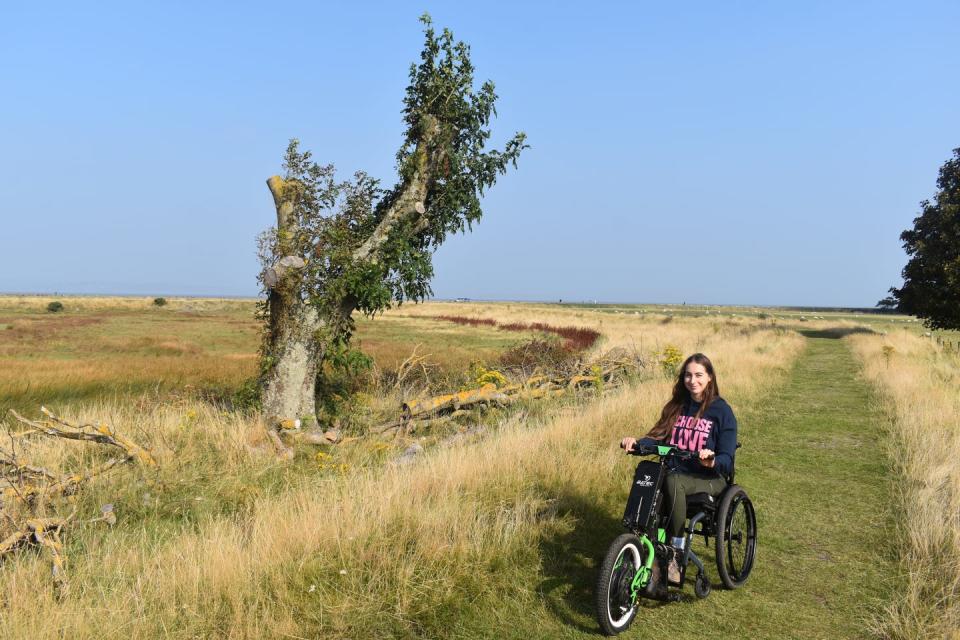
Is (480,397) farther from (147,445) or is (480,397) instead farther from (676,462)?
(676,462)

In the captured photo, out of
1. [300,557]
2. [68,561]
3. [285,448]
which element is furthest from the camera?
[285,448]

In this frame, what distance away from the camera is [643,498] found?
4.16 metres

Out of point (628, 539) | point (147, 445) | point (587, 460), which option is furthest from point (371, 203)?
point (628, 539)

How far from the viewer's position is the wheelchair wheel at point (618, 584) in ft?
12.6

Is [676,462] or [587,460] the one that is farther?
[587,460]

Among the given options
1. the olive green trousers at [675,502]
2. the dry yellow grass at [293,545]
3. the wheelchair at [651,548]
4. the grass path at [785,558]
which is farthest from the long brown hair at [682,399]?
the dry yellow grass at [293,545]

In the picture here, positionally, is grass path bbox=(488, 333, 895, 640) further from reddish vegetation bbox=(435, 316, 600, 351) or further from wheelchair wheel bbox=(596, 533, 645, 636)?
reddish vegetation bbox=(435, 316, 600, 351)

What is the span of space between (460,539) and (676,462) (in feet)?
6.38

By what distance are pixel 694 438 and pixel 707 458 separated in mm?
373

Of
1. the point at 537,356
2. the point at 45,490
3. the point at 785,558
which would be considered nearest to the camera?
the point at 785,558

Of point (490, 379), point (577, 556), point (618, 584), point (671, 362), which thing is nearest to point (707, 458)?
point (618, 584)

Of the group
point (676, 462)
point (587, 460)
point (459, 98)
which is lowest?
point (587, 460)

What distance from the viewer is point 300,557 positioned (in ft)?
15.0

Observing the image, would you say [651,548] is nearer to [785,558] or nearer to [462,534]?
[462,534]
